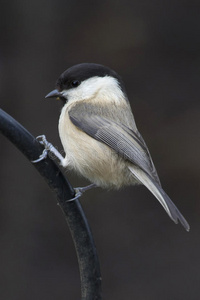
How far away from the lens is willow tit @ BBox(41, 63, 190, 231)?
7.06 ft

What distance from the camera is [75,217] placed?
165 centimetres

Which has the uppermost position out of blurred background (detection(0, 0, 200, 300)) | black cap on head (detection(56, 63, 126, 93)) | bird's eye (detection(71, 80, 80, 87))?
black cap on head (detection(56, 63, 126, 93))

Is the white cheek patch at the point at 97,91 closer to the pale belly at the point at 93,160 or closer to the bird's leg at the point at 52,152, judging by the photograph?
the pale belly at the point at 93,160

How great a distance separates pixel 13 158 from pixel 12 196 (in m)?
0.20

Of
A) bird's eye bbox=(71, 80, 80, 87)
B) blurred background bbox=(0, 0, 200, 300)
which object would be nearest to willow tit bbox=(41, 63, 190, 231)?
bird's eye bbox=(71, 80, 80, 87)

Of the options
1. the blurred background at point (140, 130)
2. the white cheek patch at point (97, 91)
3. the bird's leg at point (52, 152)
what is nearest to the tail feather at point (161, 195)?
the bird's leg at point (52, 152)

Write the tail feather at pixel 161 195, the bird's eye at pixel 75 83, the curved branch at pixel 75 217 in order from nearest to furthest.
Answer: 1. the curved branch at pixel 75 217
2. the tail feather at pixel 161 195
3. the bird's eye at pixel 75 83

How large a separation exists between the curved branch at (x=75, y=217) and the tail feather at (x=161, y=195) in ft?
0.95

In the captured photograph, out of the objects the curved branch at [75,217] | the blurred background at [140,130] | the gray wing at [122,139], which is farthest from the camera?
the blurred background at [140,130]

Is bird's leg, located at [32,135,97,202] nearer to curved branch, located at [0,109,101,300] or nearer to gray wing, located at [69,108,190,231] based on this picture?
curved branch, located at [0,109,101,300]

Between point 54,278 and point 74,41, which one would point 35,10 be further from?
point 54,278

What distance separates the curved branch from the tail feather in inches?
11.4

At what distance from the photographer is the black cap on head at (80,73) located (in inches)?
89.1

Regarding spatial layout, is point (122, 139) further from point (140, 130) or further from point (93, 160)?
point (140, 130)
